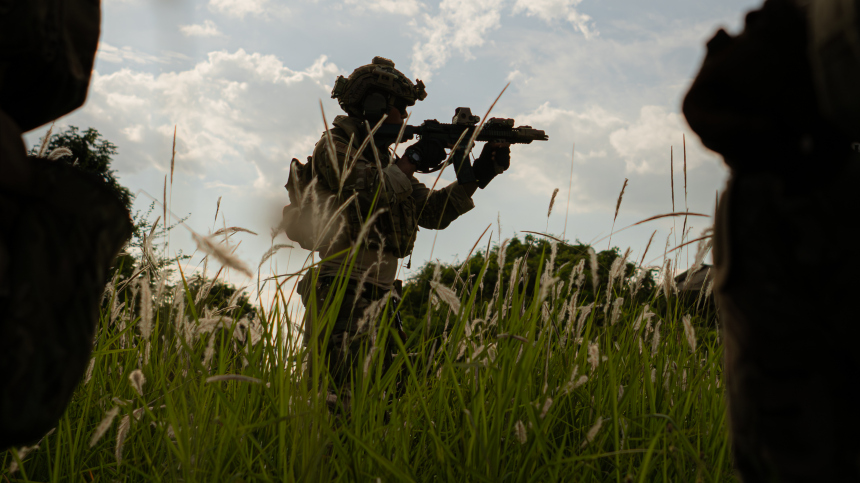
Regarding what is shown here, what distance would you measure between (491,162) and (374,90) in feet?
2.97

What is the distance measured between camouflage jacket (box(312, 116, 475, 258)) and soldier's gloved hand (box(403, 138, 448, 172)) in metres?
0.15

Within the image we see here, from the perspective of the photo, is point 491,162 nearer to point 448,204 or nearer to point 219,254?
point 448,204

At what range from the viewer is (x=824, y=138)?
55 cm

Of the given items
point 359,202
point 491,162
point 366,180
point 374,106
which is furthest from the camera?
point 491,162

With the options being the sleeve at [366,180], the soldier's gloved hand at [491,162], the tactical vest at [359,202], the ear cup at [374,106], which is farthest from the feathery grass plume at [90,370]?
the soldier's gloved hand at [491,162]

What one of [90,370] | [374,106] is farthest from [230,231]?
[374,106]

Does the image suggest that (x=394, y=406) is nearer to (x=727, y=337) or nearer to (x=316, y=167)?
(x=727, y=337)

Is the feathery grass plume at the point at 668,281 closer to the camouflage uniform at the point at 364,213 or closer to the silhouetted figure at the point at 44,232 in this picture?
the camouflage uniform at the point at 364,213

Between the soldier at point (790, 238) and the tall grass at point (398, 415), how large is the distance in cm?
49

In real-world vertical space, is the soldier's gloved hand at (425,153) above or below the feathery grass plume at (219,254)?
above

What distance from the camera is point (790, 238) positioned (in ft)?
1.76

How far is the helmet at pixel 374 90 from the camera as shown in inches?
136

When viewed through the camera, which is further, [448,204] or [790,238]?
[448,204]

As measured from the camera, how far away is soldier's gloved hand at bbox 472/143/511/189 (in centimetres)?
358
